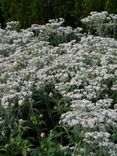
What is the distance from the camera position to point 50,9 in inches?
383

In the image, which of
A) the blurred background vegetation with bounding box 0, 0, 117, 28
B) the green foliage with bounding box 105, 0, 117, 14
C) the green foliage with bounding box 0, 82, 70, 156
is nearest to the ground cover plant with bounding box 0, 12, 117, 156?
the green foliage with bounding box 0, 82, 70, 156

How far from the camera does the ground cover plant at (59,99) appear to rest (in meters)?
4.72

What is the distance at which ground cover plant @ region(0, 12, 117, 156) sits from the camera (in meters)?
4.72

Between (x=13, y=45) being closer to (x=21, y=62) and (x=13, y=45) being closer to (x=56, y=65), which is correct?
(x=21, y=62)

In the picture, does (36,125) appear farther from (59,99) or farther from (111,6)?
(111,6)

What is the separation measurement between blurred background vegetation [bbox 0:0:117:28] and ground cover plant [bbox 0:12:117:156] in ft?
6.05

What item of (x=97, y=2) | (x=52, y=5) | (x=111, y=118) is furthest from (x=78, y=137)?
(x=52, y=5)

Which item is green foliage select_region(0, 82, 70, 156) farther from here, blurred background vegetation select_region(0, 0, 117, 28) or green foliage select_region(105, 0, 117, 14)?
blurred background vegetation select_region(0, 0, 117, 28)

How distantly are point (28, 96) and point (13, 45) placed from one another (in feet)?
6.28

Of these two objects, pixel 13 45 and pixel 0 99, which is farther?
pixel 13 45

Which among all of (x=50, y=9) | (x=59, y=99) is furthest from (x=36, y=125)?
(x=50, y=9)

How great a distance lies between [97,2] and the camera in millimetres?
8906

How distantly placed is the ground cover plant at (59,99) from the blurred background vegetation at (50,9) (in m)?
1.84

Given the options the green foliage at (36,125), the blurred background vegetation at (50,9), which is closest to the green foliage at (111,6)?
the blurred background vegetation at (50,9)
